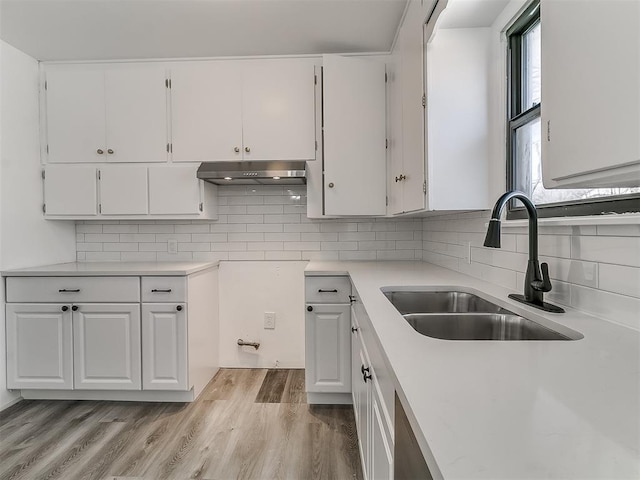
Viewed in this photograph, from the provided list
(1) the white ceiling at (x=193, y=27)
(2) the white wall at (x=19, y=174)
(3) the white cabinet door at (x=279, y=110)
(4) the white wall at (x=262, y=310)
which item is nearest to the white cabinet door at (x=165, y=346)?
(4) the white wall at (x=262, y=310)

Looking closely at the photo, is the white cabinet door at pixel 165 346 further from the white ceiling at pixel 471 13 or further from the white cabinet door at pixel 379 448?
the white ceiling at pixel 471 13

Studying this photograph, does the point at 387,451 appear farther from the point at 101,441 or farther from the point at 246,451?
the point at 101,441

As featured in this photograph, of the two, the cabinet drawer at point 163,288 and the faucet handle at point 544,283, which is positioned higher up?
the faucet handle at point 544,283

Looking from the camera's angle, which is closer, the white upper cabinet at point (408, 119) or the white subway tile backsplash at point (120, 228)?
the white upper cabinet at point (408, 119)

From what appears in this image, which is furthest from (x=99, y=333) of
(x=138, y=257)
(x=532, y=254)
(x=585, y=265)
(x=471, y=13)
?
(x=471, y=13)

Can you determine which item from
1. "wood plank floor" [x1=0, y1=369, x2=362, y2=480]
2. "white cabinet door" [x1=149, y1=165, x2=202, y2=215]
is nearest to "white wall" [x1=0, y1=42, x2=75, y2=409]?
"wood plank floor" [x1=0, y1=369, x2=362, y2=480]

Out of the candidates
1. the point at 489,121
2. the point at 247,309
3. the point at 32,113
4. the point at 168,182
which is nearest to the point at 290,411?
the point at 247,309

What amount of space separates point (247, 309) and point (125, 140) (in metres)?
1.58

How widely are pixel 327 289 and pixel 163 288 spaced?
109 centimetres

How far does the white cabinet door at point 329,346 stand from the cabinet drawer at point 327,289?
0.04m

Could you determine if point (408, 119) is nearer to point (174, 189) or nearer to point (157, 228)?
point (174, 189)

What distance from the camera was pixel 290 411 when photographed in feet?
7.60

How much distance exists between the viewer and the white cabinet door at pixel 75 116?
8.62 ft

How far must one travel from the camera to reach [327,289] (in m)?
2.28
